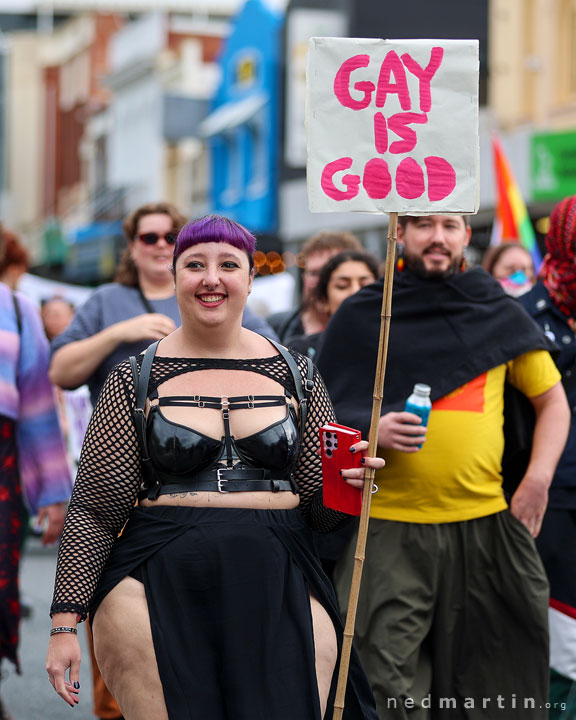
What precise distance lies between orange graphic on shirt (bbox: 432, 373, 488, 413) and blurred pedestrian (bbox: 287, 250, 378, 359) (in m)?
1.41

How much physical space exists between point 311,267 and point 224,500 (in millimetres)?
3361

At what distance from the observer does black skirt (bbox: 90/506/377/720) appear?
365 cm

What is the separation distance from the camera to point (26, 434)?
5801mm

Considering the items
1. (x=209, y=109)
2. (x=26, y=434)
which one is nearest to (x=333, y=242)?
(x=26, y=434)

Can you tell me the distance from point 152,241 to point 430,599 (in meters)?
1.92

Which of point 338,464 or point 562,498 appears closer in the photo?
point 338,464

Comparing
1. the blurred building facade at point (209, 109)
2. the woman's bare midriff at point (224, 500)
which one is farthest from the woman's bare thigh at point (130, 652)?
the blurred building facade at point (209, 109)

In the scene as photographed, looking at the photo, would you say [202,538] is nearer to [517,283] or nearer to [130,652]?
[130,652]

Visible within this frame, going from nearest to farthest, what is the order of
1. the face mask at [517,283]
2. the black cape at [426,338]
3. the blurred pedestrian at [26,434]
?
the black cape at [426,338] → the blurred pedestrian at [26,434] → the face mask at [517,283]

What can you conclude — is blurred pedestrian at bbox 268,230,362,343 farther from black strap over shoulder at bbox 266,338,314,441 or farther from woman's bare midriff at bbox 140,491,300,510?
woman's bare midriff at bbox 140,491,300,510

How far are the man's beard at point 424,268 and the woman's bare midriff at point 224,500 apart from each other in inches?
63.0

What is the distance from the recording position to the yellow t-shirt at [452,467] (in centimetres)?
495

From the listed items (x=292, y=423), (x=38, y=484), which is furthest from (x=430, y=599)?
(x=38, y=484)

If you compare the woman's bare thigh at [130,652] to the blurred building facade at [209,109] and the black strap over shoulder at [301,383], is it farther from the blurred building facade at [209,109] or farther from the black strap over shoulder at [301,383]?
the blurred building facade at [209,109]
